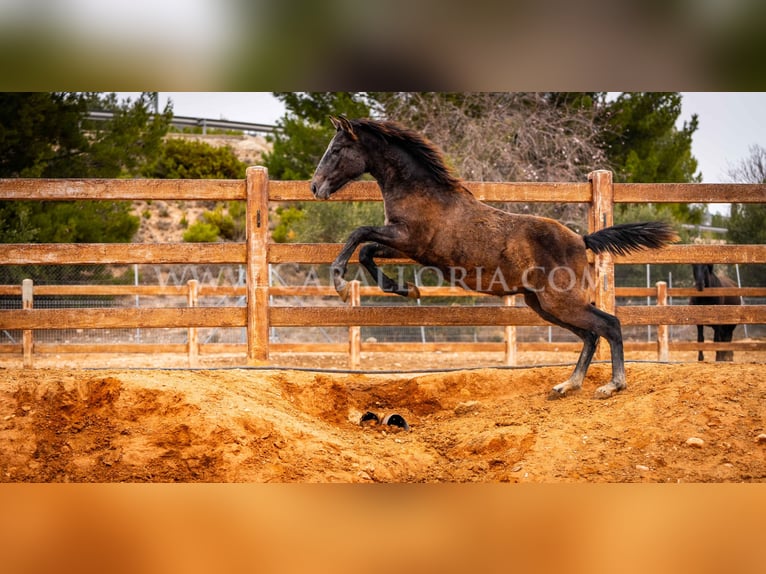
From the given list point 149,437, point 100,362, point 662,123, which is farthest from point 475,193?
point 662,123

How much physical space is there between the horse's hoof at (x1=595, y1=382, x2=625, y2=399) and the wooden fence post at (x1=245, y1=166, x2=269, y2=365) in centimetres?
286

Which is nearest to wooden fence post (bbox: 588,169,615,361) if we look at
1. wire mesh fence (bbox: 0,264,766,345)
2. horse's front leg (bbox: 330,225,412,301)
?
horse's front leg (bbox: 330,225,412,301)

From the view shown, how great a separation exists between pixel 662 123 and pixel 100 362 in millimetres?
15843

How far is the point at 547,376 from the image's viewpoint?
6.43m

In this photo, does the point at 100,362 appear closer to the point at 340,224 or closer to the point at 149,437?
the point at 340,224

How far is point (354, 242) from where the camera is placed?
5605 mm

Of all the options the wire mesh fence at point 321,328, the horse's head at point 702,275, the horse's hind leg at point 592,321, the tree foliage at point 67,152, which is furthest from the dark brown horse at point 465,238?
the tree foliage at point 67,152

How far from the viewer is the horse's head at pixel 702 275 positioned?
12105mm

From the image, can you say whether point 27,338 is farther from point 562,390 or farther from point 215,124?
point 215,124

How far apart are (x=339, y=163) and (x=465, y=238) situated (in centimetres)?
119

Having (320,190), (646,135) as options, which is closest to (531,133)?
(646,135)

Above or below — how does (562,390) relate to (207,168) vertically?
below

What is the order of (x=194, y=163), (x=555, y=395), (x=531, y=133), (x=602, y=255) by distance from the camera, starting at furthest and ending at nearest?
(x=194, y=163) → (x=531, y=133) → (x=602, y=255) → (x=555, y=395)

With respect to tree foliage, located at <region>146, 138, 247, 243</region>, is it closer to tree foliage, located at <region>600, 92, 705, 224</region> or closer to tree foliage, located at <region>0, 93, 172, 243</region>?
tree foliage, located at <region>0, 93, 172, 243</region>
